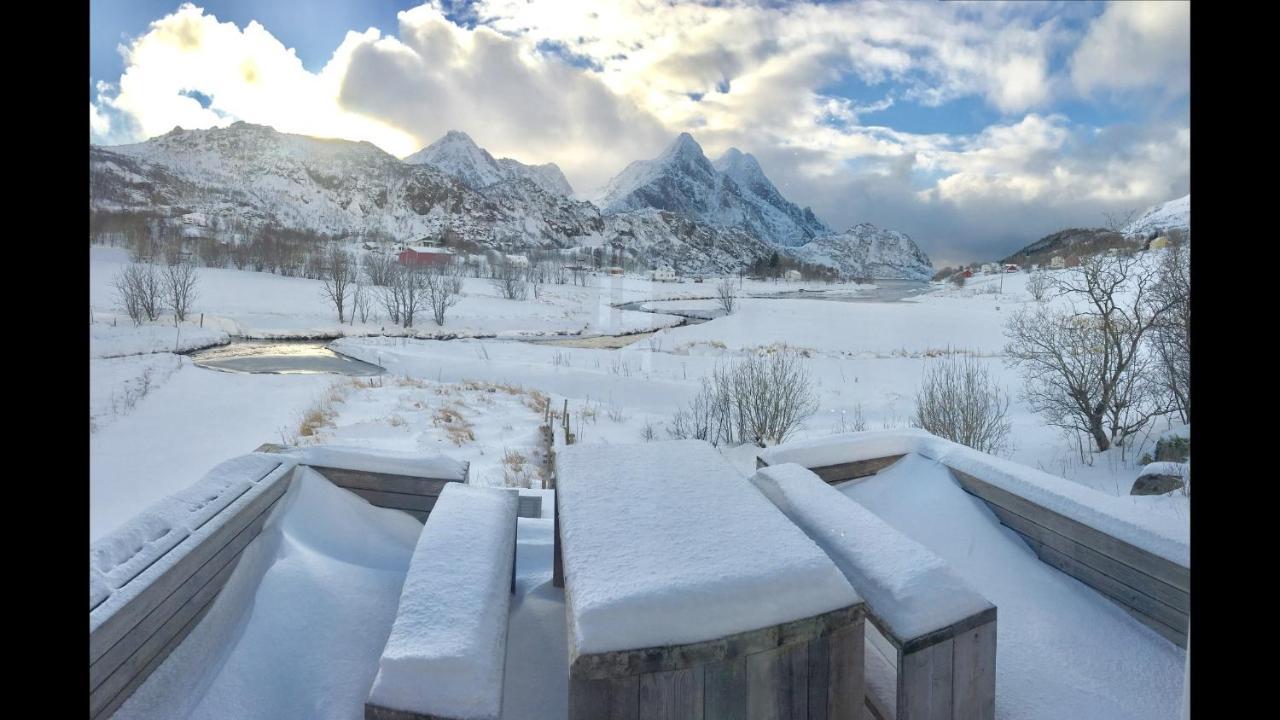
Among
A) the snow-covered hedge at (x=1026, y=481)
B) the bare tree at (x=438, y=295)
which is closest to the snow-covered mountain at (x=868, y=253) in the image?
the bare tree at (x=438, y=295)

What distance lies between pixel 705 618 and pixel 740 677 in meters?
0.16

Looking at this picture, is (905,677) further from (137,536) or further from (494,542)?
(137,536)

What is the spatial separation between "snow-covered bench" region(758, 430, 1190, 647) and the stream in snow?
1292 cm

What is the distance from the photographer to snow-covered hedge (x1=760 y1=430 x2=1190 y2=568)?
2062 millimetres

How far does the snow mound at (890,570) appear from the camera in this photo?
5.26 feet

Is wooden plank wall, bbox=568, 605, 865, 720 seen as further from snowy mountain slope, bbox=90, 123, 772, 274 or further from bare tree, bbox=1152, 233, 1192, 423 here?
snowy mountain slope, bbox=90, 123, 772, 274

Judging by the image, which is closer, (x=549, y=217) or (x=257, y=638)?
(x=257, y=638)

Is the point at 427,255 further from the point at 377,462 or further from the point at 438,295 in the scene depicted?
the point at 377,462

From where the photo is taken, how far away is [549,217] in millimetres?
87688

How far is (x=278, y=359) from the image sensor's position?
1623 cm

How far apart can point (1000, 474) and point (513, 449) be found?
555cm
